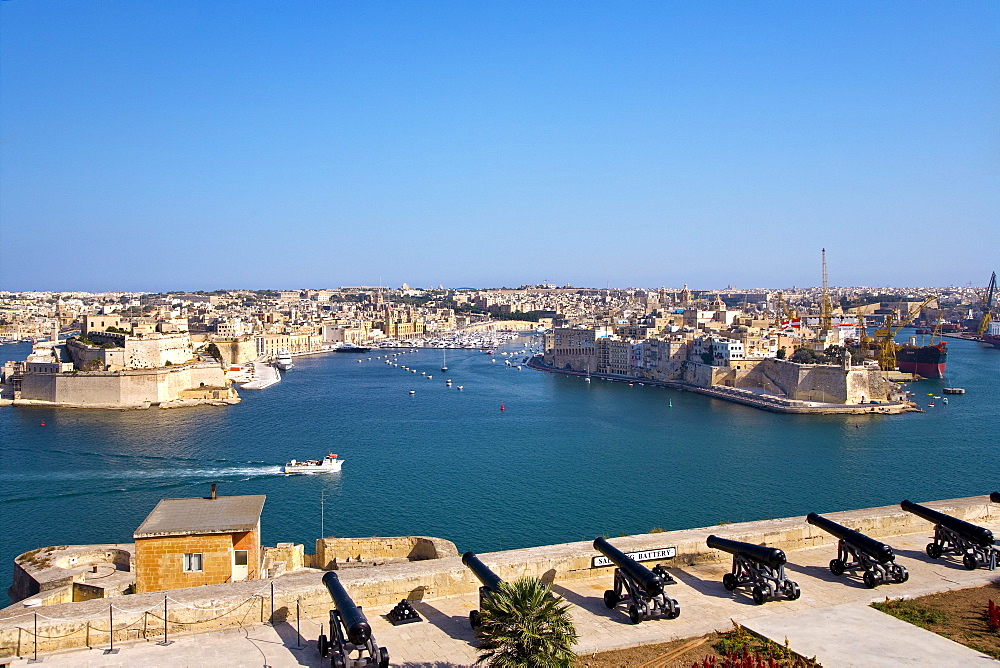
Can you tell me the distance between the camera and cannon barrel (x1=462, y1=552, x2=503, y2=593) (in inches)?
101

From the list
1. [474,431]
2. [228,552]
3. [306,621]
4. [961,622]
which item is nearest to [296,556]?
[228,552]

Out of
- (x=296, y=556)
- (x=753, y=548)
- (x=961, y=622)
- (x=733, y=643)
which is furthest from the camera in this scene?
(x=296, y=556)

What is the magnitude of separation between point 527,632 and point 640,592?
0.78 metres

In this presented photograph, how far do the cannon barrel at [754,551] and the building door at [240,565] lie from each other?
193cm

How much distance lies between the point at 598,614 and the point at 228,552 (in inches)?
61.9

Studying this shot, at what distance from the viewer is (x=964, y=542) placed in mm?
3447

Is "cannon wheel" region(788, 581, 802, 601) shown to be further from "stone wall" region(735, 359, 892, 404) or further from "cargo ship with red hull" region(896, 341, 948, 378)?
"cargo ship with red hull" region(896, 341, 948, 378)

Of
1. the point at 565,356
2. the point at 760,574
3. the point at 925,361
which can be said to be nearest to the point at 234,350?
the point at 565,356

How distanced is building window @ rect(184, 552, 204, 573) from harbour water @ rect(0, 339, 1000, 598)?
4.32 metres

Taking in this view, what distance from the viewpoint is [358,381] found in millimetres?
24984

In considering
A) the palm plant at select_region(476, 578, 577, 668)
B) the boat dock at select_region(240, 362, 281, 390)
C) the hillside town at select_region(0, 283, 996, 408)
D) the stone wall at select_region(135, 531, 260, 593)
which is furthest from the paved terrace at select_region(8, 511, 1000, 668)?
the boat dock at select_region(240, 362, 281, 390)

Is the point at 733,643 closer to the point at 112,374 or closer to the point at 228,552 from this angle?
the point at 228,552

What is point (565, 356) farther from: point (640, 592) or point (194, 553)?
point (640, 592)

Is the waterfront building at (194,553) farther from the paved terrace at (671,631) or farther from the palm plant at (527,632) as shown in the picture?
the palm plant at (527,632)
